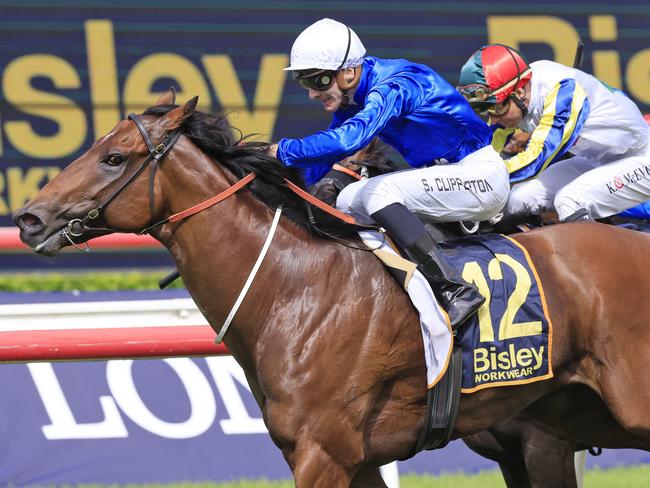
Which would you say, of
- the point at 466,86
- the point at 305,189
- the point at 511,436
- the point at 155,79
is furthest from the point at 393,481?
the point at 155,79

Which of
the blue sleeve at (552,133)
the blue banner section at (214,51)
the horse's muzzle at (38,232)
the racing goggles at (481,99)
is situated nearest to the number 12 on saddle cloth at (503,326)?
the blue sleeve at (552,133)

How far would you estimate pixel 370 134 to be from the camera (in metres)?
4.01

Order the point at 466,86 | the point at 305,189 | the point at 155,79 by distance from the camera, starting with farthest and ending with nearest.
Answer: the point at 155,79, the point at 466,86, the point at 305,189

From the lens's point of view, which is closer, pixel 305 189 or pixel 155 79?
pixel 305 189

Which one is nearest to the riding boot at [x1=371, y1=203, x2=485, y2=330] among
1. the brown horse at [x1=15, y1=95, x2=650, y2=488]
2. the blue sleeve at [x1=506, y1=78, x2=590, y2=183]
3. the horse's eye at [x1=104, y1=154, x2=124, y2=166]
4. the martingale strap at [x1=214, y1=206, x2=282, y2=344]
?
the brown horse at [x1=15, y1=95, x2=650, y2=488]

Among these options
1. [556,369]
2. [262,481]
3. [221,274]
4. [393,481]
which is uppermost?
[221,274]

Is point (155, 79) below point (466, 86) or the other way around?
below

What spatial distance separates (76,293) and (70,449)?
0.84m

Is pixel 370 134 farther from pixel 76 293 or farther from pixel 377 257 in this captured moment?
pixel 76 293

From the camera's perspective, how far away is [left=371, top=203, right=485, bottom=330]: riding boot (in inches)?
157

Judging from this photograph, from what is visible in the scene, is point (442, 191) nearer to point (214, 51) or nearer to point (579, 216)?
point (579, 216)

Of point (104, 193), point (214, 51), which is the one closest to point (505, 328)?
point (104, 193)

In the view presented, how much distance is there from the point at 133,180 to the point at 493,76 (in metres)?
1.48

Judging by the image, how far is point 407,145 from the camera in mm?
4438
